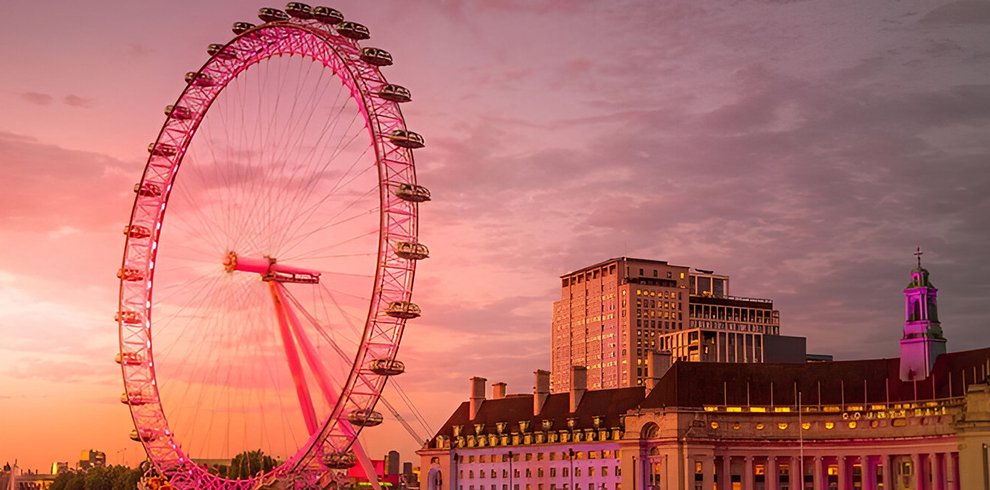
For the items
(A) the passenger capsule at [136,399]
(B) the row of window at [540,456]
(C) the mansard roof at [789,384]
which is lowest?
(B) the row of window at [540,456]

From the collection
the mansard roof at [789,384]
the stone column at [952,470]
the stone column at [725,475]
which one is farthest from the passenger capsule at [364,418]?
the stone column at [952,470]

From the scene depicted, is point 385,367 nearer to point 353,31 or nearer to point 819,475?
point 353,31

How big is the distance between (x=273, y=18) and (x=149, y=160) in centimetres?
1812

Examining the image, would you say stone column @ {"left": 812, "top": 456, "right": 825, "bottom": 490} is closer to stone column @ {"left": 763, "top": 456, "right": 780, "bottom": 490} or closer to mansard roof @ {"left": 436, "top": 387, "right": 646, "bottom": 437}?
stone column @ {"left": 763, "top": 456, "right": 780, "bottom": 490}

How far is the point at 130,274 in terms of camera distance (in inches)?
4097

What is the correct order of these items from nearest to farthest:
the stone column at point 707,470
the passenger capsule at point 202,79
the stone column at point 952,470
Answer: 1. the passenger capsule at point 202,79
2. the stone column at point 952,470
3. the stone column at point 707,470

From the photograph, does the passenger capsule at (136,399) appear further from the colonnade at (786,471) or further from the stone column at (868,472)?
the stone column at (868,472)

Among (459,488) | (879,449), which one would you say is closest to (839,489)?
(879,449)

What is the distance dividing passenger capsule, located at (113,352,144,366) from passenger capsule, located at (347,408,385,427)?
2507 cm

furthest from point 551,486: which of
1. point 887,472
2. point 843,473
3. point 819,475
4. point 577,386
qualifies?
point 887,472

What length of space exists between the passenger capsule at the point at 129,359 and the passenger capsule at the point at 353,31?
1267 inches

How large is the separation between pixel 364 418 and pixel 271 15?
30.6m

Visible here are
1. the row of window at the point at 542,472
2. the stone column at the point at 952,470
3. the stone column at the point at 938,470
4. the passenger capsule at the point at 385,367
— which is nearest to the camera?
the passenger capsule at the point at 385,367

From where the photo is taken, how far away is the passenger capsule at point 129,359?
103 m
